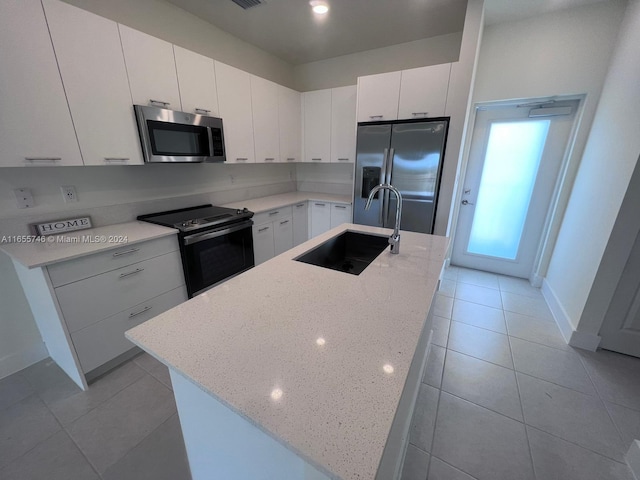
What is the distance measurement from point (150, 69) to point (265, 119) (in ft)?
4.23

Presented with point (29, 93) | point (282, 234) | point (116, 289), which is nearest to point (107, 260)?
point (116, 289)

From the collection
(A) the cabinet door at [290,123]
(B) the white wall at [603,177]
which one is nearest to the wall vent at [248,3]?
(A) the cabinet door at [290,123]

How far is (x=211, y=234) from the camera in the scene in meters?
2.26

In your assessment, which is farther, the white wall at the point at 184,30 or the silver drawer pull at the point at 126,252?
the white wall at the point at 184,30

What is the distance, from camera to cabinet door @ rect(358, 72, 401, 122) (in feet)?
8.79

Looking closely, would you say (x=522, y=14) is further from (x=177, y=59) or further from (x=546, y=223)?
(x=177, y=59)

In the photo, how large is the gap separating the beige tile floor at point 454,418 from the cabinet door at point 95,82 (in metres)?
1.57

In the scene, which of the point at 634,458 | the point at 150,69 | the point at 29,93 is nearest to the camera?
the point at 634,458

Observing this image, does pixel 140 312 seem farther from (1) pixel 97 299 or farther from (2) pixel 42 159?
(2) pixel 42 159

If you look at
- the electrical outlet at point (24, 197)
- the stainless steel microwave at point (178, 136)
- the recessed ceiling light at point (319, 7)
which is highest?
the recessed ceiling light at point (319, 7)

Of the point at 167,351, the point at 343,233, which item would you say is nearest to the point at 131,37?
the point at 343,233

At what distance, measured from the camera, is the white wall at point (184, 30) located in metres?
Result: 2.02

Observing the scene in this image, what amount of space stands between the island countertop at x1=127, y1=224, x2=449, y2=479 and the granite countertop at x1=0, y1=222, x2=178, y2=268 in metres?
1.04

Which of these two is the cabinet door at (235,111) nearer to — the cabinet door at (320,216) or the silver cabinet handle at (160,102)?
the silver cabinet handle at (160,102)
